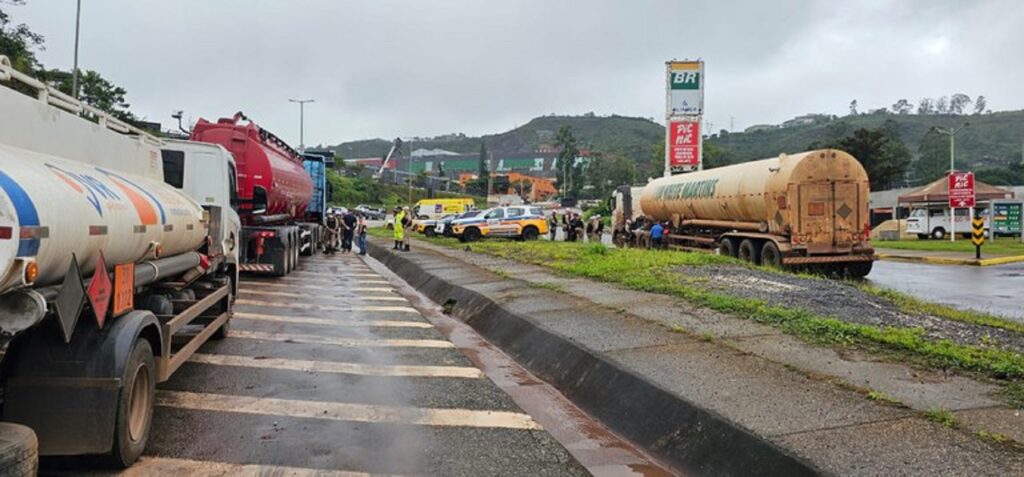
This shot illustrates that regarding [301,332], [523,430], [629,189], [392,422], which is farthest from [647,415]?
[629,189]

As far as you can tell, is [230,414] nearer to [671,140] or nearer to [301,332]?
[301,332]

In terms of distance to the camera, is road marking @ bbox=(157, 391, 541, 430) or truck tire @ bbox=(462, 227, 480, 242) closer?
road marking @ bbox=(157, 391, 541, 430)

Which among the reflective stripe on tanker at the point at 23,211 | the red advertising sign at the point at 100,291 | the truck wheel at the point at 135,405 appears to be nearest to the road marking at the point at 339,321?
the truck wheel at the point at 135,405

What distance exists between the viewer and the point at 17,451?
10.9ft

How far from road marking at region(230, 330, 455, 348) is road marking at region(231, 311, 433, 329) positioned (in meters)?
1.09

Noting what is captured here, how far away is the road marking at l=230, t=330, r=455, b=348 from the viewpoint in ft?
29.5

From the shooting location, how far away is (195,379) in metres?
6.91

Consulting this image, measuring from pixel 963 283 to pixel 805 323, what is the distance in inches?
451

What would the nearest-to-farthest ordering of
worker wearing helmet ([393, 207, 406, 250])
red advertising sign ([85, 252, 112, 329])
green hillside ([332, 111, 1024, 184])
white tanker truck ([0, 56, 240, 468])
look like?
white tanker truck ([0, 56, 240, 468]) → red advertising sign ([85, 252, 112, 329]) → worker wearing helmet ([393, 207, 406, 250]) → green hillside ([332, 111, 1024, 184])

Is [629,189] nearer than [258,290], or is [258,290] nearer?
[258,290]

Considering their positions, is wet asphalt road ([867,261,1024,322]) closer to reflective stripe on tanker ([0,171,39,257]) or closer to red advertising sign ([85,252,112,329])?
red advertising sign ([85,252,112,329])

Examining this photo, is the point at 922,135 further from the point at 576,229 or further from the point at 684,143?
the point at 576,229

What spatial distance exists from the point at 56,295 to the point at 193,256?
10.8 feet

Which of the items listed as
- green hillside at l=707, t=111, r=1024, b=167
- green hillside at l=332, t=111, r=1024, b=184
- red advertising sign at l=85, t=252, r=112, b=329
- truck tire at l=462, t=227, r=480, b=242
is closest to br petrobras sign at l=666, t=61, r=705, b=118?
truck tire at l=462, t=227, r=480, b=242
